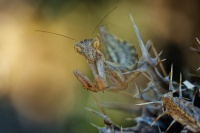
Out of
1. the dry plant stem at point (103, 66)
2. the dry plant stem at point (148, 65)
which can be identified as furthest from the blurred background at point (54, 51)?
the dry plant stem at point (148, 65)

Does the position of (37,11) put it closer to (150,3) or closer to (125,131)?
(150,3)

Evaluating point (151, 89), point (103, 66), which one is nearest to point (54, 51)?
point (103, 66)

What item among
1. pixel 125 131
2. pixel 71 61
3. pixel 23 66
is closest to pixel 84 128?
pixel 71 61

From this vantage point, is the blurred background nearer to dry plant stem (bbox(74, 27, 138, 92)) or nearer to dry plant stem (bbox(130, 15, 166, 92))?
dry plant stem (bbox(74, 27, 138, 92))

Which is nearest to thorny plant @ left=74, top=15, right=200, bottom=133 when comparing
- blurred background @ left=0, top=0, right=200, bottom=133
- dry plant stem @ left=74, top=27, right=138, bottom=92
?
dry plant stem @ left=74, top=27, right=138, bottom=92

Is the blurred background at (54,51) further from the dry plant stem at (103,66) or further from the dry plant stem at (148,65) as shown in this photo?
the dry plant stem at (148,65)

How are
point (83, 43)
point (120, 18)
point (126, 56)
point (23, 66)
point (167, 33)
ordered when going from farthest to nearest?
→ point (23, 66)
point (120, 18)
point (167, 33)
point (126, 56)
point (83, 43)
